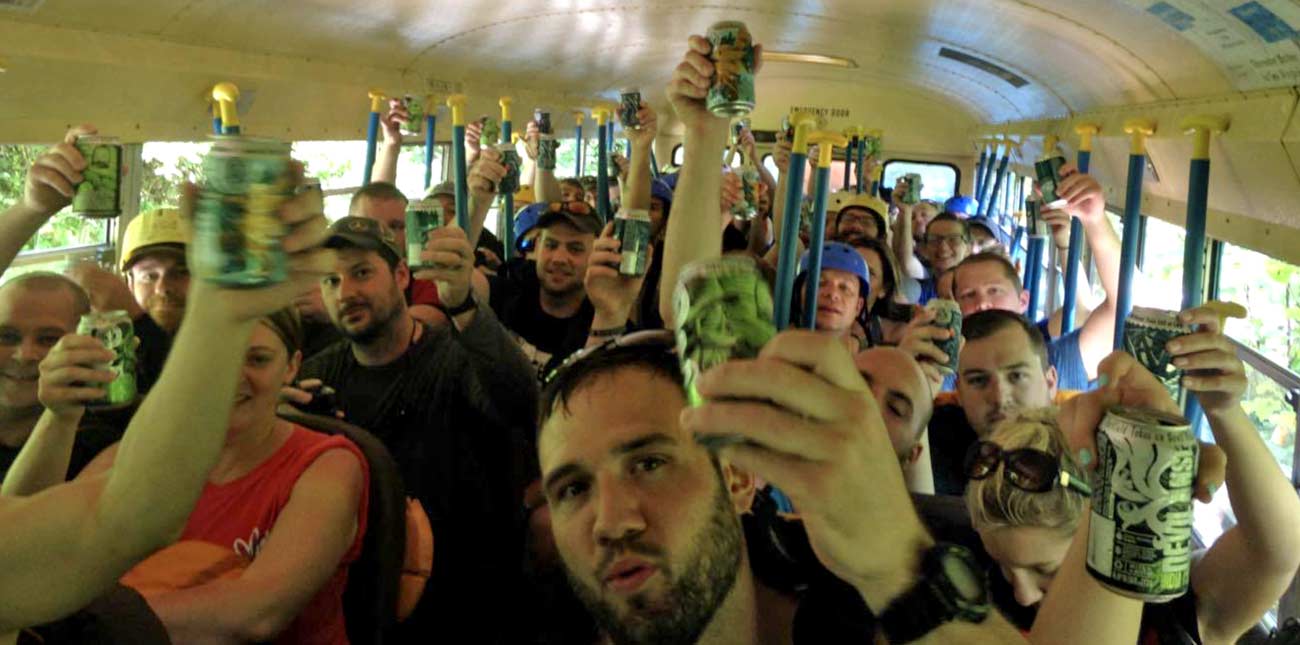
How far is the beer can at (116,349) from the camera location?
1840 millimetres

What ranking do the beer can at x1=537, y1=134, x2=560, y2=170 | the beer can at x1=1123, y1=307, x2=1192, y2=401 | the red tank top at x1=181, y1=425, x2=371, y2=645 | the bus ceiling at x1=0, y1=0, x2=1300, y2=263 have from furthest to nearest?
the beer can at x1=537, y1=134, x2=560, y2=170 < the bus ceiling at x1=0, y1=0, x2=1300, y2=263 < the red tank top at x1=181, y1=425, x2=371, y2=645 < the beer can at x1=1123, y1=307, x2=1192, y2=401

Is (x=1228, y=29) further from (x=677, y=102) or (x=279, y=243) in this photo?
(x=279, y=243)

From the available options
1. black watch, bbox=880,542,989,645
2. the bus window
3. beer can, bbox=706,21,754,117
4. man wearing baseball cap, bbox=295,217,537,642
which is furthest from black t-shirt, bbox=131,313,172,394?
the bus window

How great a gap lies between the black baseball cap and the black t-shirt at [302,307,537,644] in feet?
1.19

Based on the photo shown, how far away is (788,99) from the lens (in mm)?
12047

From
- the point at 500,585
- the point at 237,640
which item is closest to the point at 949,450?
the point at 500,585

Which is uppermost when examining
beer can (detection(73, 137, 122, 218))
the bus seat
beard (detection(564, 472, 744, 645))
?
beer can (detection(73, 137, 122, 218))

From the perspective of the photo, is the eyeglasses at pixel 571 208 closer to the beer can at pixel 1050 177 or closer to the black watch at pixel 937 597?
the beer can at pixel 1050 177

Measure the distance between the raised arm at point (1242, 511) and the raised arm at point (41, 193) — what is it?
8.23 ft

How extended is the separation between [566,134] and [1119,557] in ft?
29.2

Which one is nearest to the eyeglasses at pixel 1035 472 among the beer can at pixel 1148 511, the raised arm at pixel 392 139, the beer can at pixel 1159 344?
the beer can at pixel 1159 344

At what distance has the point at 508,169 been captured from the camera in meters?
3.65

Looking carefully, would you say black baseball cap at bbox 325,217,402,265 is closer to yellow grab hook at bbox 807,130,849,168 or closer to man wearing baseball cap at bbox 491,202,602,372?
man wearing baseball cap at bbox 491,202,602,372

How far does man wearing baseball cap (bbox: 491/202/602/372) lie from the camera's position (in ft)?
11.9
